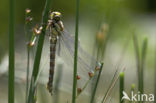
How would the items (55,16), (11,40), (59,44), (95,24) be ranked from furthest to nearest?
(95,24) < (59,44) < (55,16) < (11,40)

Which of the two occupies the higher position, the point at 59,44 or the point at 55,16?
the point at 55,16

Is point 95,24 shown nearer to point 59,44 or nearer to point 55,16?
point 59,44

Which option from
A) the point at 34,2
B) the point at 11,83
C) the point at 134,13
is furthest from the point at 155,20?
the point at 11,83

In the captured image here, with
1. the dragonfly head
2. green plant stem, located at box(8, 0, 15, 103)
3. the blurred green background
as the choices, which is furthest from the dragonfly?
the blurred green background

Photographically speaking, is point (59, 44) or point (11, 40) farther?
point (59, 44)

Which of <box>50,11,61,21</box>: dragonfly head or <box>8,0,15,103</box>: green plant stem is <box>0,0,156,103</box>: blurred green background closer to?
<box>50,11,61,21</box>: dragonfly head

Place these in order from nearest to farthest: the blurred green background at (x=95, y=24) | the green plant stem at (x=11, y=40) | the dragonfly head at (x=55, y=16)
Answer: the green plant stem at (x=11, y=40), the dragonfly head at (x=55, y=16), the blurred green background at (x=95, y=24)

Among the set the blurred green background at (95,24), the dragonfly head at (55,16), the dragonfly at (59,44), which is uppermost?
the dragonfly head at (55,16)

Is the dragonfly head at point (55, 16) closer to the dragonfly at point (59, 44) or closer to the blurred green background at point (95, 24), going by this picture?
the dragonfly at point (59, 44)

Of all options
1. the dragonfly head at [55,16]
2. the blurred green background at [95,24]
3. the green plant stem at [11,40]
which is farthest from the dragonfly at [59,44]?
the blurred green background at [95,24]

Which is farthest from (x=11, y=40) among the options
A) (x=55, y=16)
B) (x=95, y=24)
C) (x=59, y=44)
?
(x=95, y=24)

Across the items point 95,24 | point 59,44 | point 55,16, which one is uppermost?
point 55,16
